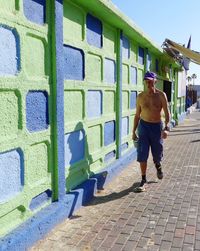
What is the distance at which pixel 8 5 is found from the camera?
3475 mm

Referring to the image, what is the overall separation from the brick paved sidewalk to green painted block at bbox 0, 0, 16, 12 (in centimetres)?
241

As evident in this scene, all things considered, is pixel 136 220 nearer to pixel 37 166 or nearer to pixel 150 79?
pixel 37 166

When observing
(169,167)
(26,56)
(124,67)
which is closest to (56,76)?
(26,56)

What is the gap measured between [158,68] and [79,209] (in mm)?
8717

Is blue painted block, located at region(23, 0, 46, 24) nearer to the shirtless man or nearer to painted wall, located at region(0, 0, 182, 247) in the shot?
painted wall, located at region(0, 0, 182, 247)

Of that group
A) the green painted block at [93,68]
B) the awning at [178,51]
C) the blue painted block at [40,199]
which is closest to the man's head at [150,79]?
the green painted block at [93,68]

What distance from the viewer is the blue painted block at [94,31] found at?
5.58 m

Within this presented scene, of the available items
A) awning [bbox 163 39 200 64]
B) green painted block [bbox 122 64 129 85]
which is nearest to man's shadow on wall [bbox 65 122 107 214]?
green painted block [bbox 122 64 129 85]

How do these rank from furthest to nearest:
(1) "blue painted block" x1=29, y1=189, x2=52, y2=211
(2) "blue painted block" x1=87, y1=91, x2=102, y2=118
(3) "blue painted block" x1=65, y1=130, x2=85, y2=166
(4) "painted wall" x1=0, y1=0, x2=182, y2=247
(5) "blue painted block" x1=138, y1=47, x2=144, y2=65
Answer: (5) "blue painted block" x1=138, y1=47, x2=144, y2=65 < (2) "blue painted block" x1=87, y1=91, x2=102, y2=118 < (3) "blue painted block" x1=65, y1=130, x2=85, y2=166 < (1) "blue painted block" x1=29, y1=189, x2=52, y2=211 < (4) "painted wall" x1=0, y1=0, x2=182, y2=247

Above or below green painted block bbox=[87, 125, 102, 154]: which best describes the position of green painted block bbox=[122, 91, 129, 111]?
above

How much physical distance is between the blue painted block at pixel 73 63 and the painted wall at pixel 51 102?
0.01m

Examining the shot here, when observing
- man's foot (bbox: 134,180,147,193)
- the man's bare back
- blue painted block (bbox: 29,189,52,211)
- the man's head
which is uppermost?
the man's head

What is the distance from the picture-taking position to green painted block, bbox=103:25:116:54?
252 inches

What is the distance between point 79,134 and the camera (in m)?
5.33
